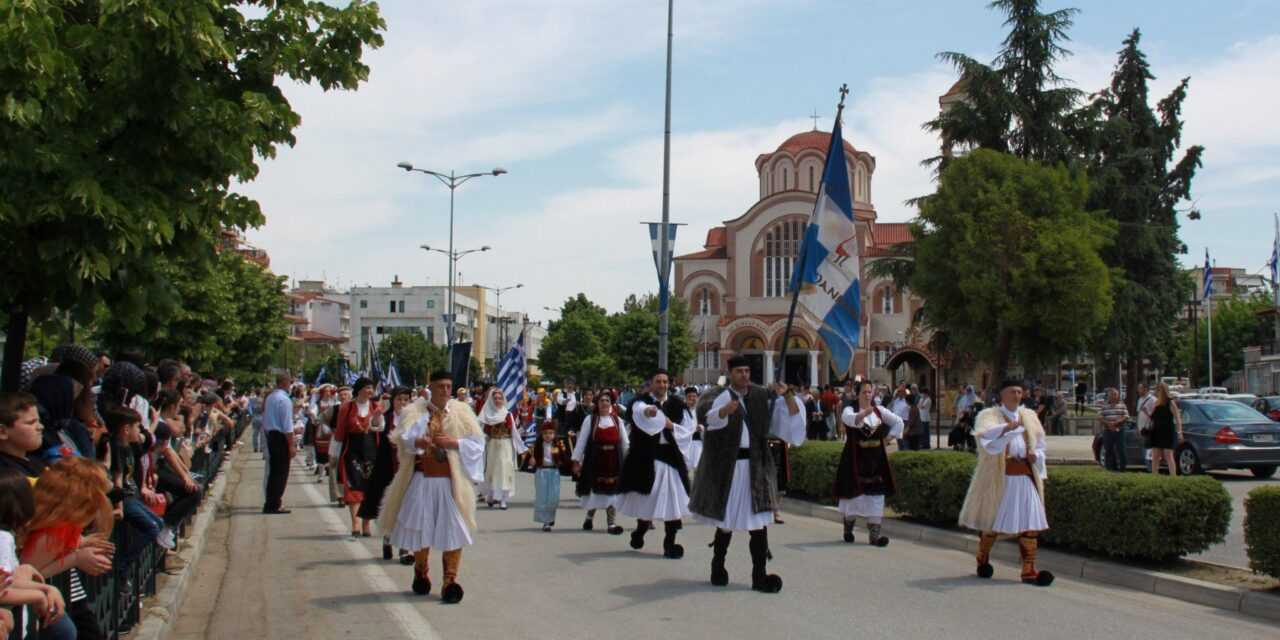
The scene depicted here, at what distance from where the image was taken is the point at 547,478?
15469 millimetres

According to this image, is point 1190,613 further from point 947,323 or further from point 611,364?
point 611,364

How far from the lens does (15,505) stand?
174 inches

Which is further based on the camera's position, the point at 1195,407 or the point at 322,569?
the point at 1195,407

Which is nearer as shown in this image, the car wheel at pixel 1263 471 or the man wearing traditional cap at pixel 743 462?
the man wearing traditional cap at pixel 743 462

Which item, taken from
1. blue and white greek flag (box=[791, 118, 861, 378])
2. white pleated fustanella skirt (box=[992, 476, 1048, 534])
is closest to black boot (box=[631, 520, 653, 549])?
white pleated fustanella skirt (box=[992, 476, 1048, 534])

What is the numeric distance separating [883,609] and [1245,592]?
285cm

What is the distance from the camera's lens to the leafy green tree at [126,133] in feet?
24.5

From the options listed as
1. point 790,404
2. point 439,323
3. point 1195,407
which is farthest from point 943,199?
point 439,323

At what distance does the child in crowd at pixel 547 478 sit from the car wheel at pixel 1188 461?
11.8m

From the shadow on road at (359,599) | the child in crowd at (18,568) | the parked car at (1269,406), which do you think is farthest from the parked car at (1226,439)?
the child in crowd at (18,568)

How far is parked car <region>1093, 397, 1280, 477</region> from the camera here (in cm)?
2122

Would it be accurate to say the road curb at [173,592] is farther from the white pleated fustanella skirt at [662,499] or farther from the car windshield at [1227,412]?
the car windshield at [1227,412]

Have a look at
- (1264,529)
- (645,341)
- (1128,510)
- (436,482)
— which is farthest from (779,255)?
(436,482)

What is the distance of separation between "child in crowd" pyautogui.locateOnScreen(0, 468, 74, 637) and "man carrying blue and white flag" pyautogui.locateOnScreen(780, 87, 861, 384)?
1335 cm
